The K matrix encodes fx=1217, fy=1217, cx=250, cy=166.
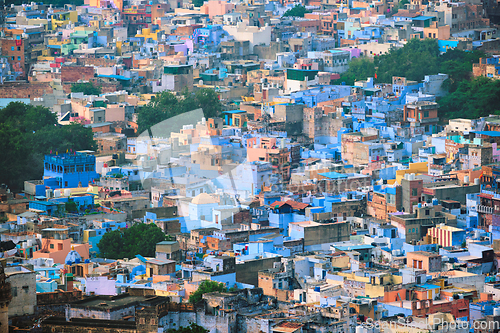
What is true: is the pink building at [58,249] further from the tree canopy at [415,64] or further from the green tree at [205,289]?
the tree canopy at [415,64]

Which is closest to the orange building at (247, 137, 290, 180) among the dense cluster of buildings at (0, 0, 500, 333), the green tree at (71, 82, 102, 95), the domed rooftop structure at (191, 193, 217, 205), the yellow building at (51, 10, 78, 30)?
the dense cluster of buildings at (0, 0, 500, 333)

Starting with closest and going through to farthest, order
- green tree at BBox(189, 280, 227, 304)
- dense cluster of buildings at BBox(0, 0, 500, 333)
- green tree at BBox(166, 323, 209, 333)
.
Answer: green tree at BBox(166, 323, 209, 333), dense cluster of buildings at BBox(0, 0, 500, 333), green tree at BBox(189, 280, 227, 304)

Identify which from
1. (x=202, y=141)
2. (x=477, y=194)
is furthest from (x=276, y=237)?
(x=202, y=141)

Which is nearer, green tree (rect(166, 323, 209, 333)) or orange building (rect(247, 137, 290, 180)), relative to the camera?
green tree (rect(166, 323, 209, 333))

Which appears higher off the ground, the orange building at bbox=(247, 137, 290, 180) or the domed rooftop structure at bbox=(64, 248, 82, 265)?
the orange building at bbox=(247, 137, 290, 180)

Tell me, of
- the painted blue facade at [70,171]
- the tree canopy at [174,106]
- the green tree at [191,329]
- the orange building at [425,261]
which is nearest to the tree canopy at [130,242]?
the orange building at [425,261]

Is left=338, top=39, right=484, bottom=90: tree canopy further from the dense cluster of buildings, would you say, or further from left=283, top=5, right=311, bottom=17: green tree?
left=283, top=5, right=311, bottom=17: green tree

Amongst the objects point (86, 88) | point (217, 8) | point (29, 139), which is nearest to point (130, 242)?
point (29, 139)

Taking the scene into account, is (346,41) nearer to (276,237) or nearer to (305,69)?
(305,69)
